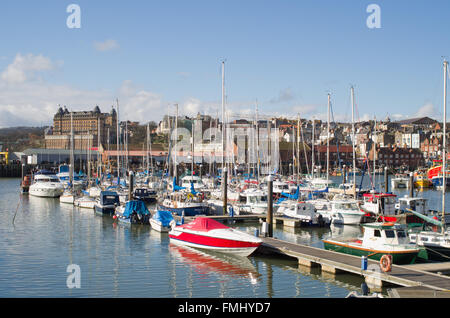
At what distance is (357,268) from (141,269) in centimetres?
923

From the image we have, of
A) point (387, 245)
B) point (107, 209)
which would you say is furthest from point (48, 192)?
point (387, 245)

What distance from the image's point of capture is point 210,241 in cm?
2517

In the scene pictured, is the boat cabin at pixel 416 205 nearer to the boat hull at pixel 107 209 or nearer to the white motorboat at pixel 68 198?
the boat hull at pixel 107 209

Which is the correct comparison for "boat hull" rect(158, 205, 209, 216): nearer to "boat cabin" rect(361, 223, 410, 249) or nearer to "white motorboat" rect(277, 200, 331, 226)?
"white motorboat" rect(277, 200, 331, 226)

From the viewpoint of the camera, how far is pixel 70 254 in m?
25.7

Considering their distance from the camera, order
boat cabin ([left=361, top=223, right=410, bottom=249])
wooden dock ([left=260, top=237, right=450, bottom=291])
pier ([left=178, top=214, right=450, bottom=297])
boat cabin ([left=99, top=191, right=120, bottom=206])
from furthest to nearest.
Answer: boat cabin ([left=99, top=191, right=120, bottom=206]), boat cabin ([left=361, top=223, right=410, bottom=249]), wooden dock ([left=260, top=237, right=450, bottom=291]), pier ([left=178, top=214, right=450, bottom=297])

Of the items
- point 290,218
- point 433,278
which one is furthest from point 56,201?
point 433,278

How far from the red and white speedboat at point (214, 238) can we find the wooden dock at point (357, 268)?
1.10m

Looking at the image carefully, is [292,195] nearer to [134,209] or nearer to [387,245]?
[134,209]

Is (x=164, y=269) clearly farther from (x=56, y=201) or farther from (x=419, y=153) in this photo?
(x=419, y=153)

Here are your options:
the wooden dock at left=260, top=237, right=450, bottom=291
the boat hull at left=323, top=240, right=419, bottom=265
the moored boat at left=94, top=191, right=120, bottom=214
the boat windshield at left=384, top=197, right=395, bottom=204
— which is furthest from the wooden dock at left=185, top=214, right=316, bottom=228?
the boat hull at left=323, top=240, right=419, bottom=265

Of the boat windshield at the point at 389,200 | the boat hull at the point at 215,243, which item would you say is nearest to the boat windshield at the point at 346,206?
the boat windshield at the point at 389,200

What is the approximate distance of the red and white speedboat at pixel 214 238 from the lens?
24000 mm

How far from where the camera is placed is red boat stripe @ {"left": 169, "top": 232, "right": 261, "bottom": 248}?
944 inches
